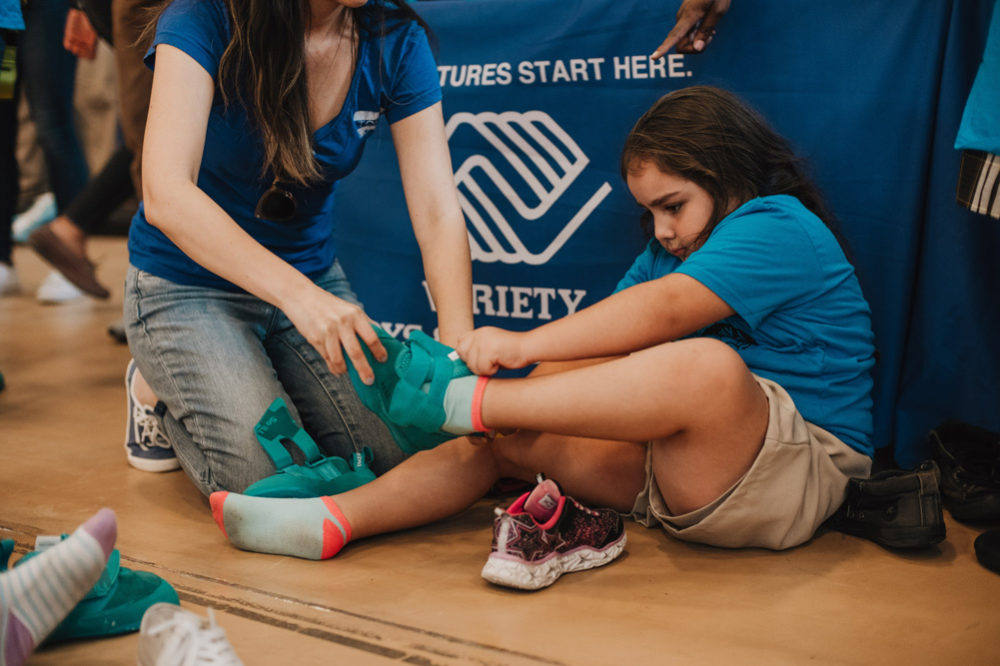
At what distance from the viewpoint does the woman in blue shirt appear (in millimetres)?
1361

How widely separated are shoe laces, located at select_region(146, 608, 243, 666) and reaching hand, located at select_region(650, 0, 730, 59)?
1.30 meters

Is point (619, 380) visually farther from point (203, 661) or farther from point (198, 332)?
point (198, 332)

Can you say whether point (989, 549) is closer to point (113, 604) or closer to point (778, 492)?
point (778, 492)

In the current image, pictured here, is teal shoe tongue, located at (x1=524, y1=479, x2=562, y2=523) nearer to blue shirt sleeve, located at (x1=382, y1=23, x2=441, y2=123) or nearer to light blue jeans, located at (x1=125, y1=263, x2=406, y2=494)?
light blue jeans, located at (x1=125, y1=263, x2=406, y2=494)

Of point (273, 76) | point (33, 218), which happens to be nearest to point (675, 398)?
point (273, 76)

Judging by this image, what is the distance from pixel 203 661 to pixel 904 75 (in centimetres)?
149

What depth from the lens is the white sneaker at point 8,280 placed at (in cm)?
348

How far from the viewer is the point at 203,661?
0.94 meters

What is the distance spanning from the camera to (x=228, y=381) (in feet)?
5.03

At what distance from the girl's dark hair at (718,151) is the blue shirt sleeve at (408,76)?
39cm

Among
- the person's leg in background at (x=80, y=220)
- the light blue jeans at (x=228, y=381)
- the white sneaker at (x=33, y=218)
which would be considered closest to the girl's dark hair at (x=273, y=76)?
the light blue jeans at (x=228, y=381)

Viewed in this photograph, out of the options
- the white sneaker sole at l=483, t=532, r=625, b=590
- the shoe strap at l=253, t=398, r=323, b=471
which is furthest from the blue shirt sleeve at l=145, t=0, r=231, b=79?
the white sneaker sole at l=483, t=532, r=625, b=590

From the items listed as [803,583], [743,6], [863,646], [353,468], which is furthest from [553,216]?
[863,646]

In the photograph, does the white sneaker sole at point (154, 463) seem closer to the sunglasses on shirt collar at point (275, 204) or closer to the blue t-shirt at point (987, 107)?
the sunglasses on shirt collar at point (275, 204)
